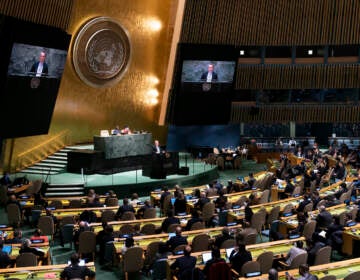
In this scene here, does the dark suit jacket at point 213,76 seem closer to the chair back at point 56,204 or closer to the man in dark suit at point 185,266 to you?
the chair back at point 56,204

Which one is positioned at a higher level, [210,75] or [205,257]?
[210,75]

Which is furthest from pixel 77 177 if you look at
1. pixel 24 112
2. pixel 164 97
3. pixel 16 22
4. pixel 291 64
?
pixel 291 64

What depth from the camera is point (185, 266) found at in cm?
906

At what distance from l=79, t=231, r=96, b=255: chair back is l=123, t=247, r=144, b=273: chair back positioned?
1.48 meters

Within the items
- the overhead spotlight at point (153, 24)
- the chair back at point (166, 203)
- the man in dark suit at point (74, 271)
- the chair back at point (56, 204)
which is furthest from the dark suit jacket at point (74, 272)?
the overhead spotlight at point (153, 24)

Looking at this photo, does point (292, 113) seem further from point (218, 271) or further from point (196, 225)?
point (218, 271)

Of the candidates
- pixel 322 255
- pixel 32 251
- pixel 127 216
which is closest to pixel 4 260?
pixel 32 251

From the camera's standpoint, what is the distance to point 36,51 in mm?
18688

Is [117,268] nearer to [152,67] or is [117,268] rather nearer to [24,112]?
[24,112]

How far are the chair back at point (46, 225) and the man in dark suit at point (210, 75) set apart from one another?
47.6 ft

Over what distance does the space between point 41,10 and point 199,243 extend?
41.7ft

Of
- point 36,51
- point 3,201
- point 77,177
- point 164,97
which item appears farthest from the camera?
point 164,97

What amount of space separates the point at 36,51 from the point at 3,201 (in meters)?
5.50

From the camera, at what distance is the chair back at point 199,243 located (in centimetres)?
1099
